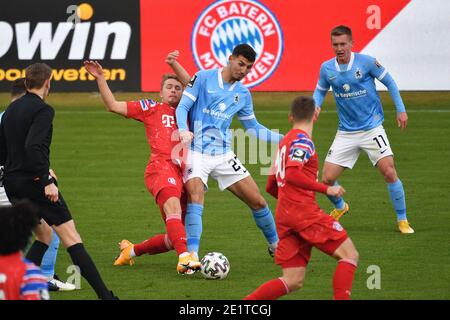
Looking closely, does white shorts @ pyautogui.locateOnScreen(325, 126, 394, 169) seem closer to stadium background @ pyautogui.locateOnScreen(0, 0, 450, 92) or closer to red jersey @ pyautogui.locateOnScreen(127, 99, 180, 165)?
red jersey @ pyautogui.locateOnScreen(127, 99, 180, 165)

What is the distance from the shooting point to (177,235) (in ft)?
33.0

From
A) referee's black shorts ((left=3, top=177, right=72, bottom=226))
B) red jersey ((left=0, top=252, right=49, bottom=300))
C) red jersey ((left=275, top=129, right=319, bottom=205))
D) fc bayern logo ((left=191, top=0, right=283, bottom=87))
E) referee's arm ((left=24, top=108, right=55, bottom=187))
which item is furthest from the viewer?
fc bayern logo ((left=191, top=0, right=283, bottom=87))

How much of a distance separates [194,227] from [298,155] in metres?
2.48

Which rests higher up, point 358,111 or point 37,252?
point 358,111

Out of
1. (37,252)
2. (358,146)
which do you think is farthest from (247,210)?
(37,252)

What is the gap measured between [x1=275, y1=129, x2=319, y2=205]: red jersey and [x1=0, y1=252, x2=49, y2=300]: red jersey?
256cm

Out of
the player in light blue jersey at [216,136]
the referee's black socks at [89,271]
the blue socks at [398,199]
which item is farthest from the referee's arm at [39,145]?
the blue socks at [398,199]

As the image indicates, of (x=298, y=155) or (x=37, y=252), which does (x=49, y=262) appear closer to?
(x=37, y=252)

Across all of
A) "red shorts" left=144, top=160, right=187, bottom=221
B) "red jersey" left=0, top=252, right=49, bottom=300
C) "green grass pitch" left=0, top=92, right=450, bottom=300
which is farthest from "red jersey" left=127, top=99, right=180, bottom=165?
"red jersey" left=0, top=252, right=49, bottom=300

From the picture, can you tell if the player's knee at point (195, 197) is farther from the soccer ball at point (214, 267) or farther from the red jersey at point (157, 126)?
the soccer ball at point (214, 267)

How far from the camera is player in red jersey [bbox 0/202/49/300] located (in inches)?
254

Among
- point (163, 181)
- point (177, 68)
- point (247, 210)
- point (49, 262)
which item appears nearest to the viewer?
point (49, 262)

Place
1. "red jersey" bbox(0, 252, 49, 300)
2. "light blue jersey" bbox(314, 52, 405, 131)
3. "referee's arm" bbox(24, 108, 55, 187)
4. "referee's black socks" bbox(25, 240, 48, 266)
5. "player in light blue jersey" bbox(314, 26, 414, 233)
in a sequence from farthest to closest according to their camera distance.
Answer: "light blue jersey" bbox(314, 52, 405, 131), "player in light blue jersey" bbox(314, 26, 414, 233), "referee's black socks" bbox(25, 240, 48, 266), "referee's arm" bbox(24, 108, 55, 187), "red jersey" bbox(0, 252, 49, 300)
